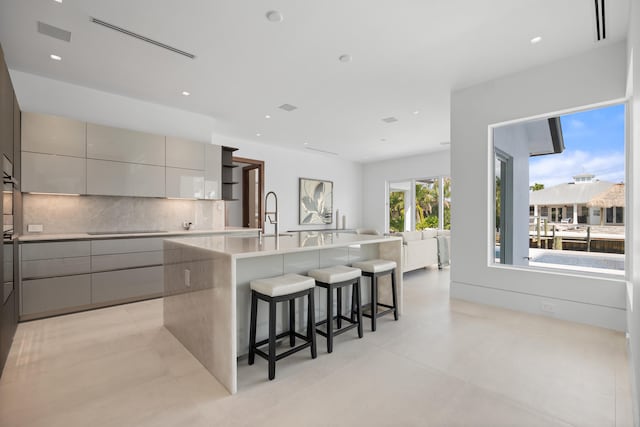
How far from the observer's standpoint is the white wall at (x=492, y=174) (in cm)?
290

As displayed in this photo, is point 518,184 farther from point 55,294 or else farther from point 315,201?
point 55,294

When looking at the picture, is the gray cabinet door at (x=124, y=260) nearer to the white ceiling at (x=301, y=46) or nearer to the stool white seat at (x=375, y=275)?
the white ceiling at (x=301, y=46)

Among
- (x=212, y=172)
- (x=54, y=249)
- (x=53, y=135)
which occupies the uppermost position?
(x=53, y=135)

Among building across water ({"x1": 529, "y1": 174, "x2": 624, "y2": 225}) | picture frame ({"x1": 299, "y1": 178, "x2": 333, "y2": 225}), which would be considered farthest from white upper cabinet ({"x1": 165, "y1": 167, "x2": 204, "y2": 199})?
building across water ({"x1": 529, "y1": 174, "x2": 624, "y2": 225})

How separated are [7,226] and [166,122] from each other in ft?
8.69

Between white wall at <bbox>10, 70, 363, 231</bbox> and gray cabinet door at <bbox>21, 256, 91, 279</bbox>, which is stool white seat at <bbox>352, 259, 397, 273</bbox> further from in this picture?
white wall at <bbox>10, 70, 363, 231</bbox>

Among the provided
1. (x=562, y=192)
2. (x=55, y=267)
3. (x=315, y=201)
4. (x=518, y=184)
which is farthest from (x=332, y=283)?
(x=315, y=201)

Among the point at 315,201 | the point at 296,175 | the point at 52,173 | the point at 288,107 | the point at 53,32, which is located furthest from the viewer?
the point at 315,201

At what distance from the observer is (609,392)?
187cm

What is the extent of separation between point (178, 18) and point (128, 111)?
2.28 m

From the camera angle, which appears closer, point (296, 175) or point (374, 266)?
point (374, 266)

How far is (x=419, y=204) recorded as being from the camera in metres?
8.24

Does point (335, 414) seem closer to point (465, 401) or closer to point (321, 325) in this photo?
point (465, 401)

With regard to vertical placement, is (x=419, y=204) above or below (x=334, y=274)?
above
